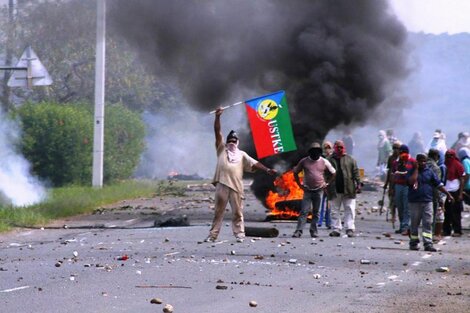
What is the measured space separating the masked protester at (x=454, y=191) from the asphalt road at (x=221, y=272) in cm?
90

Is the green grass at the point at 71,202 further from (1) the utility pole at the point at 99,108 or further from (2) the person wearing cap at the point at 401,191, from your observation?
(2) the person wearing cap at the point at 401,191

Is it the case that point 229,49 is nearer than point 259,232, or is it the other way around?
point 259,232

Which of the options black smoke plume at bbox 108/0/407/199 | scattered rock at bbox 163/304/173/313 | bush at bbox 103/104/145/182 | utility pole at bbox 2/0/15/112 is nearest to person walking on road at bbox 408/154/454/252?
scattered rock at bbox 163/304/173/313

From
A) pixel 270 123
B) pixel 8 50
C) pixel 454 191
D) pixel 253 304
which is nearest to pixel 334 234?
pixel 454 191

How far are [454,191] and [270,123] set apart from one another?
11.7ft

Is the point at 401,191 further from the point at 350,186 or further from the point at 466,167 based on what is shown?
the point at 466,167

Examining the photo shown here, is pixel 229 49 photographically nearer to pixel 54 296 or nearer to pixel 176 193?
pixel 176 193

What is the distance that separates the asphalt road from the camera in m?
11.6

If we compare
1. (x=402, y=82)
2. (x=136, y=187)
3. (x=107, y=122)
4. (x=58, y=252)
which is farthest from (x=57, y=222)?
(x=107, y=122)

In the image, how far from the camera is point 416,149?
158 feet

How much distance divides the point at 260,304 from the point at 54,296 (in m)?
2.01

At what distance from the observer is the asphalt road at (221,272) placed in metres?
11.6

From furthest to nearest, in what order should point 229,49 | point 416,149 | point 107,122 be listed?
1. point 416,149
2. point 107,122
3. point 229,49

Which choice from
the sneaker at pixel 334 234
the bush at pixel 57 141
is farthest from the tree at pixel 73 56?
the sneaker at pixel 334 234
